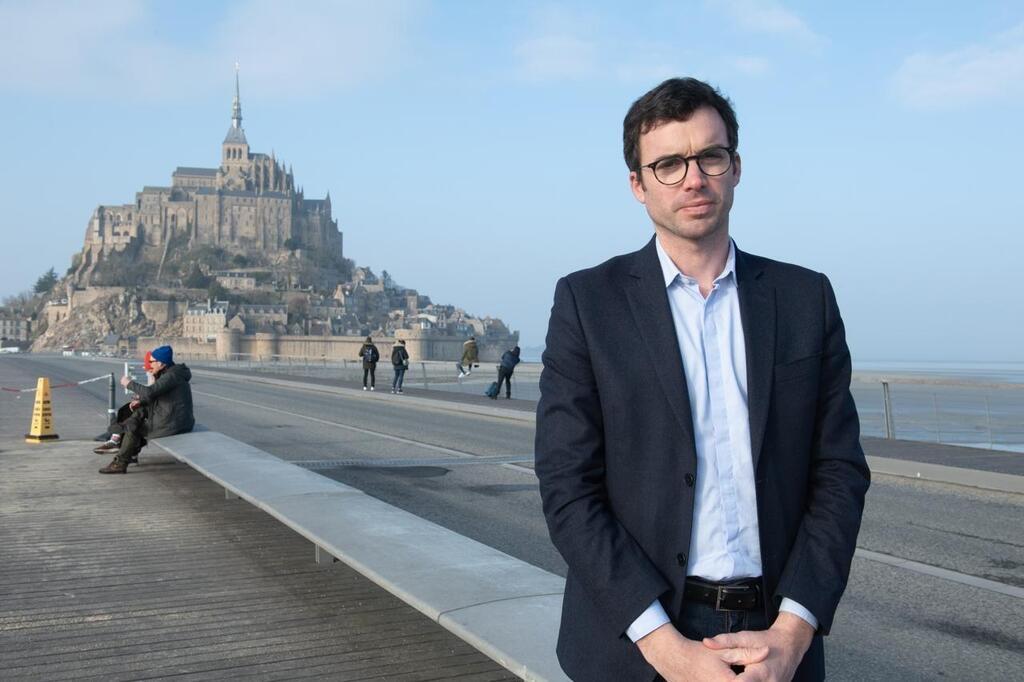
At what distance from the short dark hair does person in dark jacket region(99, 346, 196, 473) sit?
30.0ft

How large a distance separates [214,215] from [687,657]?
15755cm

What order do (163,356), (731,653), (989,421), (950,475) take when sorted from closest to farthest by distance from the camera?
(731,653), (950,475), (163,356), (989,421)

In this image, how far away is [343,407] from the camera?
2395 cm

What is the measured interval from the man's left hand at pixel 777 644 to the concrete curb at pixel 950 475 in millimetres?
9089

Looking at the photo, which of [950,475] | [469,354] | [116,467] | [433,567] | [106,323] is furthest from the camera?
[106,323]

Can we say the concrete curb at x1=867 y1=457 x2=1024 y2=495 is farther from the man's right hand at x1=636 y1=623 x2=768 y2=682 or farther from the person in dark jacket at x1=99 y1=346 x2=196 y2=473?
the man's right hand at x1=636 y1=623 x2=768 y2=682

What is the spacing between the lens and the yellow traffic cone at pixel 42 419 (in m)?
14.0

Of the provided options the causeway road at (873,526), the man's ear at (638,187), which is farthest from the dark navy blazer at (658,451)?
the causeway road at (873,526)

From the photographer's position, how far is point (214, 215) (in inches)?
5974

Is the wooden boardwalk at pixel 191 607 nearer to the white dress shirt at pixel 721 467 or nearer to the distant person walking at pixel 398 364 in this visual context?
the white dress shirt at pixel 721 467

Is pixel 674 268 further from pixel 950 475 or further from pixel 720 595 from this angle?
pixel 950 475

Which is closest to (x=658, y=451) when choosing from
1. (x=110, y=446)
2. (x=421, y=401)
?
(x=110, y=446)

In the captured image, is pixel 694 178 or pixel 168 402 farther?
pixel 168 402

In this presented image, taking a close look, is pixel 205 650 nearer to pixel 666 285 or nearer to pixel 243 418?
pixel 666 285
